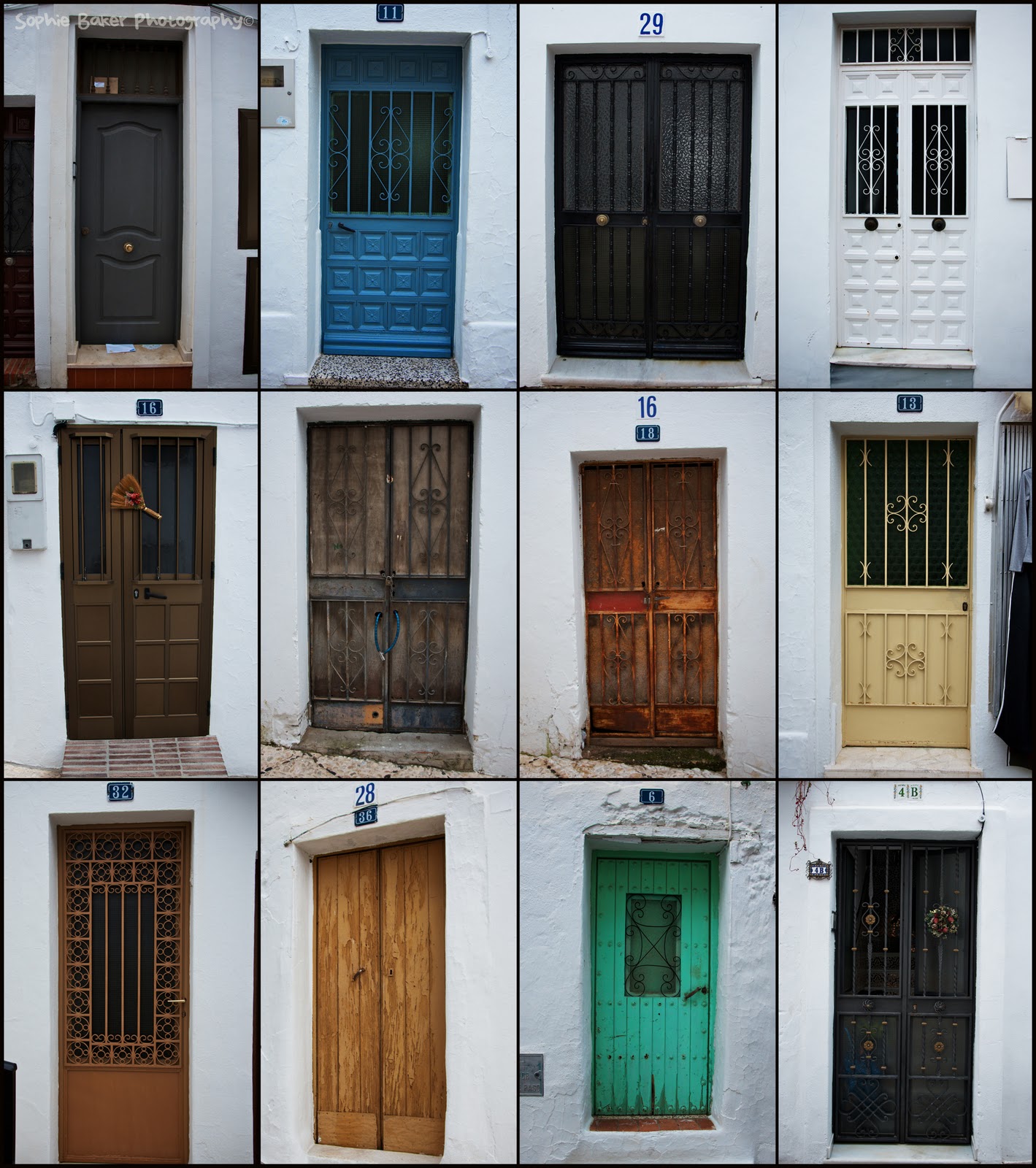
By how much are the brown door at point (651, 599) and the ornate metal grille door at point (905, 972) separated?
105 centimetres

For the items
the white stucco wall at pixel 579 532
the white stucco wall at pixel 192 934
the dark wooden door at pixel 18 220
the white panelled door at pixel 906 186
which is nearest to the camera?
the white stucco wall at pixel 579 532

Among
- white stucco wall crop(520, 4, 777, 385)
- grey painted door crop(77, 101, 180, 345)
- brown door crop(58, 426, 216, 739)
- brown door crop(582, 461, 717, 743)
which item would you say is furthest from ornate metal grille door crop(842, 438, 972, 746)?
grey painted door crop(77, 101, 180, 345)

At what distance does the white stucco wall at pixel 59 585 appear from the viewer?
13.4 ft

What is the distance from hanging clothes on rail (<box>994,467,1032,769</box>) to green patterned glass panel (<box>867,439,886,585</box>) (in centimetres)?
56

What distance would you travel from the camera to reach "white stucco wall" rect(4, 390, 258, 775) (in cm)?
408

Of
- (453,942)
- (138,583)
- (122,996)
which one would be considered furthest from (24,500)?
(453,942)

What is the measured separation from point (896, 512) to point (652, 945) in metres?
2.39

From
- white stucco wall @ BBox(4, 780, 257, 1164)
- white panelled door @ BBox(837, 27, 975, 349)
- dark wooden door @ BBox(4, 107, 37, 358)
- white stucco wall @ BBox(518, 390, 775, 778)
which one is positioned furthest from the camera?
dark wooden door @ BBox(4, 107, 37, 358)

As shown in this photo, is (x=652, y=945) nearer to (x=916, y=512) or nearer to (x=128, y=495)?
(x=916, y=512)

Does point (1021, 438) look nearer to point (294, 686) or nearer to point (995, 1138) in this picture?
point (995, 1138)

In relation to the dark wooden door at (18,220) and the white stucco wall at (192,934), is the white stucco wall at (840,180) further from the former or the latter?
the dark wooden door at (18,220)

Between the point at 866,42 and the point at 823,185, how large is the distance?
816 millimetres

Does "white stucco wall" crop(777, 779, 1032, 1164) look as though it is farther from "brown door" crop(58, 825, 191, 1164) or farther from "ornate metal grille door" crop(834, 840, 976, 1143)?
"brown door" crop(58, 825, 191, 1164)

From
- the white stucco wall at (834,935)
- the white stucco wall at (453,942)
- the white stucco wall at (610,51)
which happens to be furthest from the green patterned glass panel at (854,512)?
the white stucco wall at (453,942)
